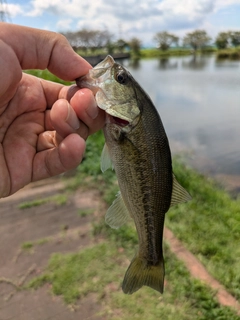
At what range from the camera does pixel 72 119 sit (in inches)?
73.0

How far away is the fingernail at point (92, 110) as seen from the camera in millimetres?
1829

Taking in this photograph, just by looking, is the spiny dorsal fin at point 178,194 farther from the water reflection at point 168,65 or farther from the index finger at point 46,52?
the water reflection at point 168,65

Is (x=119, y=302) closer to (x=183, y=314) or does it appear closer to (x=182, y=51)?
(x=183, y=314)

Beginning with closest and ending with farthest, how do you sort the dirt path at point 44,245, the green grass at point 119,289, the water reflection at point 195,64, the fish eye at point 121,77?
the fish eye at point 121,77
the green grass at point 119,289
the dirt path at point 44,245
the water reflection at point 195,64

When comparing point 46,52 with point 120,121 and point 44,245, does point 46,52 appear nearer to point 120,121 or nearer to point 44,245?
point 120,121

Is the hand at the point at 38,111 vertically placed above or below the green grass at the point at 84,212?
above

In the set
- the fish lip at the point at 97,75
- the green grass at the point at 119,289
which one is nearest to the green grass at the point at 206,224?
the green grass at the point at 119,289

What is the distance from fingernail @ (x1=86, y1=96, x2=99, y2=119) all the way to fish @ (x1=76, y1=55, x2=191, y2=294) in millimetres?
36

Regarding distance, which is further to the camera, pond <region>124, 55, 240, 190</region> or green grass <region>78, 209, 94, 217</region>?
pond <region>124, 55, 240, 190</region>

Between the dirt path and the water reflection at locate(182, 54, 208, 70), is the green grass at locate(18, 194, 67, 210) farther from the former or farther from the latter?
the water reflection at locate(182, 54, 208, 70)

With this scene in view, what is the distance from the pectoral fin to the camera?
2.06 metres

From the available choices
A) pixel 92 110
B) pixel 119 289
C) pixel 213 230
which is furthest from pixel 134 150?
pixel 213 230

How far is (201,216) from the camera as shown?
4750mm

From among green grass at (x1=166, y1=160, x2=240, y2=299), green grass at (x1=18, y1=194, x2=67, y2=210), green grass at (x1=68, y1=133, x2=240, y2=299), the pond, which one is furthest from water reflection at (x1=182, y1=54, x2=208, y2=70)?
green grass at (x1=18, y1=194, x2=67, y2=210)
